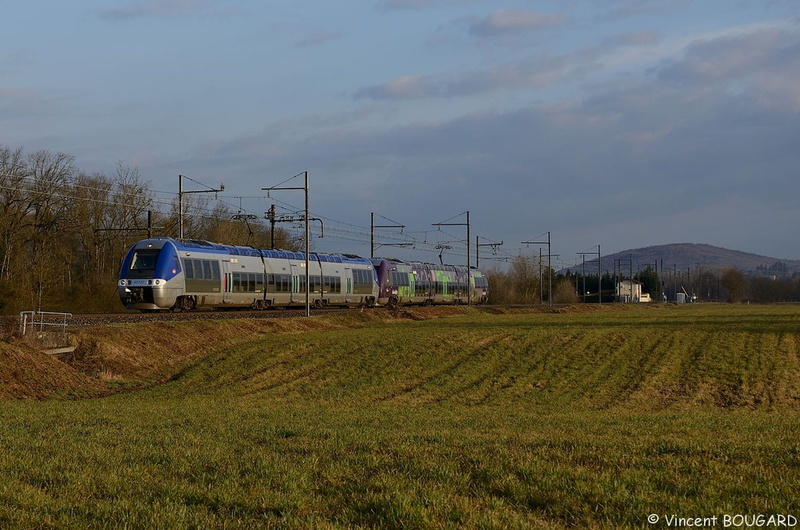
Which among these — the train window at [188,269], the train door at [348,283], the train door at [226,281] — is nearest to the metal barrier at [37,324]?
the train window at [188,269]

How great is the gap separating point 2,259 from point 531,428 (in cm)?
5778

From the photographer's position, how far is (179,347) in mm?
36250

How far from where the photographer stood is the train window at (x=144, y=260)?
45250 mm

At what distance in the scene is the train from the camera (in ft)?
150

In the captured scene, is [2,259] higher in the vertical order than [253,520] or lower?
higher

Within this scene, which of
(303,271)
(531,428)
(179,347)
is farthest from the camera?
(303,271)

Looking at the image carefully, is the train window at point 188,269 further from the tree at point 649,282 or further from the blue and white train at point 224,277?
the tree at point 649,282

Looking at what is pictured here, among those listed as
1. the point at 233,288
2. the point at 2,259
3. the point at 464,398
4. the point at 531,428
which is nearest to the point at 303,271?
the point at 233,288

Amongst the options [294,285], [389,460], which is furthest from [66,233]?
[389,460]

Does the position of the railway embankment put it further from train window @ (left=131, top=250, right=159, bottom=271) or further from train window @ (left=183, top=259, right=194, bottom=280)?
train window @ (left=131, top=250, right=159, bottom=271)

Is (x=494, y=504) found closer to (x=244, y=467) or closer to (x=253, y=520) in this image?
(x=253, y=520)

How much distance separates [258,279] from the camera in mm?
55281

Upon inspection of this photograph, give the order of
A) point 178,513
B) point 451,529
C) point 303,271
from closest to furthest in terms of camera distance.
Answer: point 451,529
point 178,513
point 303,271

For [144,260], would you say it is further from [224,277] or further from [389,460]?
[389,460]
